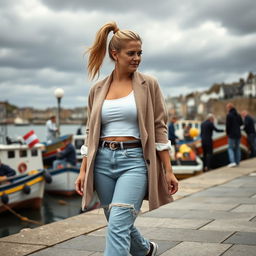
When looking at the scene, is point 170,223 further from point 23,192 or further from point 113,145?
point 23,192

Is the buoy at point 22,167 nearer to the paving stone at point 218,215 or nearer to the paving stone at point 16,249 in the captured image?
the paving stone at point 218,215

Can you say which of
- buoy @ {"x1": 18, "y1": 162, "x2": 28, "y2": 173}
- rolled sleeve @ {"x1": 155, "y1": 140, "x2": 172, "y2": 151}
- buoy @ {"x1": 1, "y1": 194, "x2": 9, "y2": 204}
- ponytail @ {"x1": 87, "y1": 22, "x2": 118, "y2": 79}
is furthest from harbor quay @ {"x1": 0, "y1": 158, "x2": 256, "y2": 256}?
buoy @ {"x1": 18, "y1": 162, "x2": 28, "y2": 173}

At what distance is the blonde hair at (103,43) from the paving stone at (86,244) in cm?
211

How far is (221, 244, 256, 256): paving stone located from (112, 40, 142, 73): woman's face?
6.94 feet

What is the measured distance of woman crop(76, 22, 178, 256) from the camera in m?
3.69

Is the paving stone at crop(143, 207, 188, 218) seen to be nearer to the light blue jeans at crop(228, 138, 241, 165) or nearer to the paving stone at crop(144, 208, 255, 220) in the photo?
the paving stone at crop(144, 208, 255, 220)

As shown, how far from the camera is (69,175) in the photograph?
64.4 ft

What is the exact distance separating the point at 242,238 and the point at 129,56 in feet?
8.98

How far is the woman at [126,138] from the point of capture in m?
3.69

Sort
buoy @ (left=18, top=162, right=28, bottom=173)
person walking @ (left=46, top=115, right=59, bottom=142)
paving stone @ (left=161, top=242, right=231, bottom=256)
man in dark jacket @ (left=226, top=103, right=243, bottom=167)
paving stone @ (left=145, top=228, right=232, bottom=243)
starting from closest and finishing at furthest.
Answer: paving stone @ (left=161, top=242, right=231, bottom=256), paving stone @ (left=145, top=228, right=232, bottom=243), man in dark jacket @ (left=226, top=103, right=243, bottom=167), buoy @ (left=18, top=162, right=28, bottom=173), person walking @ (left=46, top=115, right=59, bottom=142)

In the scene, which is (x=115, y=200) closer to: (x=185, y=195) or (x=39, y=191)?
(x=185, y=195)

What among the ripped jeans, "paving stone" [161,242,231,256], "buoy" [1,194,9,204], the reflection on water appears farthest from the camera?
"buoy" [1,194,9,204]

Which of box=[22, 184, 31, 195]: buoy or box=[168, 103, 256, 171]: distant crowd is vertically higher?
box=[168, 103, 256, 171]: distant crowd

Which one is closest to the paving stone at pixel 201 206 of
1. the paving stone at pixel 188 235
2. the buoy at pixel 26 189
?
the paving stone at pixel 188 235
